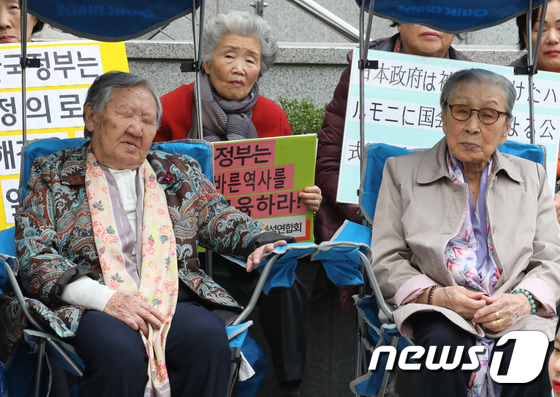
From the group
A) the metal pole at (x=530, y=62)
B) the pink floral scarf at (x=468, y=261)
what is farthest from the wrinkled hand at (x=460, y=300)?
the metal pole at (x=530, y=62)

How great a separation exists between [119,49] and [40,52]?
47cm

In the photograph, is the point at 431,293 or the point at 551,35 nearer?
the point at 431,293

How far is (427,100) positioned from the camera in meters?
4.36

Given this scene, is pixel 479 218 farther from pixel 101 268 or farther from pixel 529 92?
pixel 101 268

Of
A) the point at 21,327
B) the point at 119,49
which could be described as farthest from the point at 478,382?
the point at 119,49

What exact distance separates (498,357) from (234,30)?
7.85 feet

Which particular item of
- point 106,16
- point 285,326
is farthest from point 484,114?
point 106,16

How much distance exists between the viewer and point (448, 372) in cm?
283

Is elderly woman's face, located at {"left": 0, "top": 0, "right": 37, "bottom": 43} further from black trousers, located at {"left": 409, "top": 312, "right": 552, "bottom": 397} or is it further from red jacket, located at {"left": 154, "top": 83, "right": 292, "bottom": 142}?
black trousers, located at {"left": 409, "top": 312, "right": 552, "bottom": 397}

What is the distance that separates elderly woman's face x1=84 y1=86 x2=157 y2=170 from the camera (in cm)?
331

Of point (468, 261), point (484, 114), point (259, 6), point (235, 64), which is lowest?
point (468, 261)

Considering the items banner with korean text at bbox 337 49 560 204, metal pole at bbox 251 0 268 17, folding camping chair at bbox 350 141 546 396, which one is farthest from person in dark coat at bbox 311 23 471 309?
metal pole at bbox 251 0 268 17

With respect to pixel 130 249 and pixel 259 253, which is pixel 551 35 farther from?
pixel 130 249

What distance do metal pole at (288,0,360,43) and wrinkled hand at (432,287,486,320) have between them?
12.9 ft
